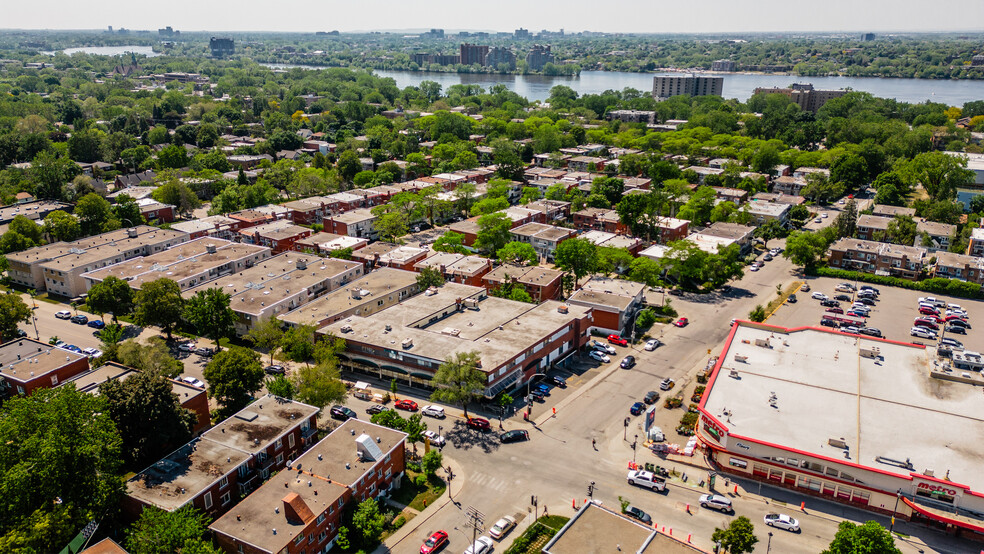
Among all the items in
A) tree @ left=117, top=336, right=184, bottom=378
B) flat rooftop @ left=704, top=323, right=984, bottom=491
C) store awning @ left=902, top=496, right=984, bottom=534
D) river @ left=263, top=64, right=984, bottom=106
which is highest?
river @ left=263, top=64, right=984, bottom=106

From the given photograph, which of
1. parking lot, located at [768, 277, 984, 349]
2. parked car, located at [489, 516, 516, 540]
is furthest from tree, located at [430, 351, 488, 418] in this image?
parking lot, located at [768, 277, 984, 349]

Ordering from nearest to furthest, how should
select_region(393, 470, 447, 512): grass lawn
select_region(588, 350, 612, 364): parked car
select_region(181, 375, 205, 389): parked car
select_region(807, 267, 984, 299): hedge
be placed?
1. select_region(393, 470, 447, 512): grass lawn
2. select_region(181, 375, 205, 389): parked car
3. select_region(588, 350, 612, 364): parked car
4. select_region(807, 267, 984, 299): hedge

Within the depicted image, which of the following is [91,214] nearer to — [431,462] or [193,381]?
[193,381]

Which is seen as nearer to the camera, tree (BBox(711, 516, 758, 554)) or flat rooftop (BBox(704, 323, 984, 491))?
tree (BBox(711, 516, 758, 554))

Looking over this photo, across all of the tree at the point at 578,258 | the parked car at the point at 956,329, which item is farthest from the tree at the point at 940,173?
the tree at the point at 578,258

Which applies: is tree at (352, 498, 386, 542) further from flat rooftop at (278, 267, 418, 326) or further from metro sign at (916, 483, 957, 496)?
metro sign at (916, 483, 957, 496)

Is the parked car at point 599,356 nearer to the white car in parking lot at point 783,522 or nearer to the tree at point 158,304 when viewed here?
the white car in parking lot at point 783,522

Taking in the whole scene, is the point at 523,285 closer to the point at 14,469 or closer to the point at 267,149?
the point at 14,469
